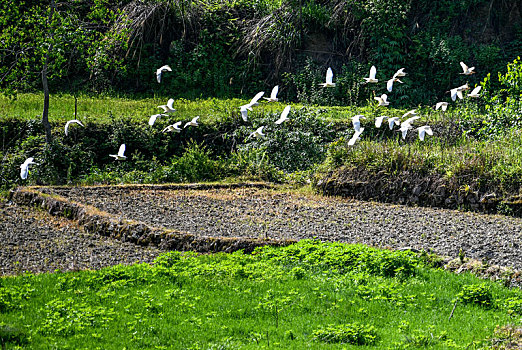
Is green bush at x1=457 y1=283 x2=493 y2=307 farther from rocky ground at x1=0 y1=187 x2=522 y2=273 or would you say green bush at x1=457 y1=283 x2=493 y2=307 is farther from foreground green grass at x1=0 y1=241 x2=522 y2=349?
rocky ground at x1=0 y1=187 x2=522 y2=273

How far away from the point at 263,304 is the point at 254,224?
148 inches

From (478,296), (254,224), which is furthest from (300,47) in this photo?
(478,296)

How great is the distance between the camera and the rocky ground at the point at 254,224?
8.25 m

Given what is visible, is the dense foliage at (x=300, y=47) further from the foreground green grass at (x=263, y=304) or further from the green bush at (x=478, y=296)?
the green bush at (x=478, y=296)

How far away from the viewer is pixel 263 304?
241 inches

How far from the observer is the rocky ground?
8.25m

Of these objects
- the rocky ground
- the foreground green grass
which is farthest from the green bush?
the rocky ground

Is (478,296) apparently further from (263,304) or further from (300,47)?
(300,47)

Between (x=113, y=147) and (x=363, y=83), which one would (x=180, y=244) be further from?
(x=363, y=83)

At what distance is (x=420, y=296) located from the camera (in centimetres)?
652

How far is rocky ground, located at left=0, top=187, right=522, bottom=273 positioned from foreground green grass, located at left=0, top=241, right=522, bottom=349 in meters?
0.98

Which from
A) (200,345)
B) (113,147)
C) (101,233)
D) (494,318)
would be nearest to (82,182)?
(113,147)

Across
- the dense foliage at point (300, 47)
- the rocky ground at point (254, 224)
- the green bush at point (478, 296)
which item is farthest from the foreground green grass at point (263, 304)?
the dense foliage at point (300, 47)

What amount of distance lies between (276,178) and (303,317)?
26.3 ft
